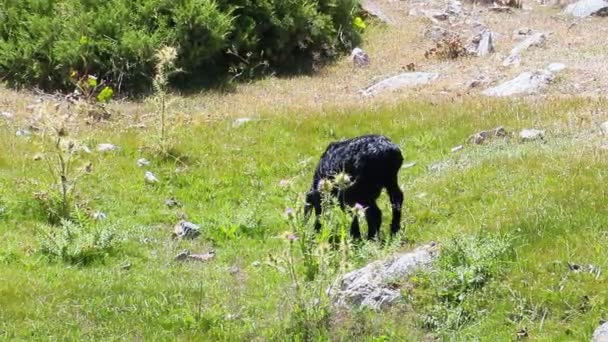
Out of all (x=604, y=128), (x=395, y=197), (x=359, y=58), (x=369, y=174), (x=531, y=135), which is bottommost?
(x=359, y=58)

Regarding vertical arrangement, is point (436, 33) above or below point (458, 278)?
below

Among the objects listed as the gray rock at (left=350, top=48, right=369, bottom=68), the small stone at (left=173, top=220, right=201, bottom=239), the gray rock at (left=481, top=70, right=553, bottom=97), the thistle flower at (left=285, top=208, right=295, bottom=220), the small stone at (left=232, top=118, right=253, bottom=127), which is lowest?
the gray rock at (left=350, top=48, right=369, bottom=68)

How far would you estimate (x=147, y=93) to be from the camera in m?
18.3

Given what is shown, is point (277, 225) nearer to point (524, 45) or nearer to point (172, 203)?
point (172, 203)

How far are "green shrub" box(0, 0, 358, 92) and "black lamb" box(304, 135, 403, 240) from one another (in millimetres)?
10315

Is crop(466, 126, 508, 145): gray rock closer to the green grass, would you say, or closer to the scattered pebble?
the green grass

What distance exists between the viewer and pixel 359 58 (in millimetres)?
20984

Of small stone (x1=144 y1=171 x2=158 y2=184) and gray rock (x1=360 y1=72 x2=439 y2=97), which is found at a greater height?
small stone (x1=144 y1=171 x2=158 y2=184)

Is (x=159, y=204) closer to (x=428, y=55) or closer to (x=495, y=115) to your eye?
(x=495, y=115)

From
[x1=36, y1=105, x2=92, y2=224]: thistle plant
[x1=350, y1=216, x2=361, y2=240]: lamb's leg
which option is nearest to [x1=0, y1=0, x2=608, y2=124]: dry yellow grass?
[x1=36, y1=105, x2=92, y2=224]: thistle plant

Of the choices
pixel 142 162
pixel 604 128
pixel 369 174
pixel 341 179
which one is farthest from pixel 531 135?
pixel 341 179

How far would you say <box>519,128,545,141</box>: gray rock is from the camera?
12.4 metres

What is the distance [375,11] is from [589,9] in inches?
236

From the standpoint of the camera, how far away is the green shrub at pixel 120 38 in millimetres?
18188
